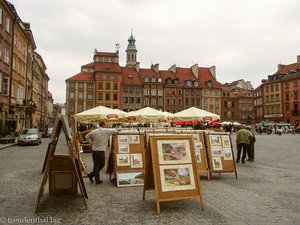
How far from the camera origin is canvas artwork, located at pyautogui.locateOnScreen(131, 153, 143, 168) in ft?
29.7

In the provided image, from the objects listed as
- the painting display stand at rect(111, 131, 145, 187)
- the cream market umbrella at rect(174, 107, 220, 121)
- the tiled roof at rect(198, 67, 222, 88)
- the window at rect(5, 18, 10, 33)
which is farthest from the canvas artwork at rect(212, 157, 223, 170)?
the tiled roof at rect(198, 67, 222, 88)

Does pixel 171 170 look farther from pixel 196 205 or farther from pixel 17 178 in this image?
pixel 17 178

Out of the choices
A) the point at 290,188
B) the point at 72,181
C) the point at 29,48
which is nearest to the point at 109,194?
the point at 72,181

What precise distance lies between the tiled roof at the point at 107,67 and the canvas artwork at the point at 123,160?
207ft

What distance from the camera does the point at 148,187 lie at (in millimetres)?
6785

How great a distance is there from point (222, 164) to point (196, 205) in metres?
3.61

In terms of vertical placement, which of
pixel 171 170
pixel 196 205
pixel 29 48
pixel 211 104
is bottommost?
pixel 196 205

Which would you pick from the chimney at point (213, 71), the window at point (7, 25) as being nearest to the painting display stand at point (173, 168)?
the window at point (7, 25)

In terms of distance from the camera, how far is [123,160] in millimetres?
9000

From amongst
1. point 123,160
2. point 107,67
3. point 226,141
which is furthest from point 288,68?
point 123,160

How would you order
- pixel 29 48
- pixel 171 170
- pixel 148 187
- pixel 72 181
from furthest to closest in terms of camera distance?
pixel 29 48 < pixel 72 181 < pixel 148 187 < pixel 171 170

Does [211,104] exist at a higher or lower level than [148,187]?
higher

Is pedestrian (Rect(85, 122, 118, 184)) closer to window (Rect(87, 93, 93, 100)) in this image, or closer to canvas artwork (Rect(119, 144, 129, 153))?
canvas artwork (Rect(119, 144, 129, 153))

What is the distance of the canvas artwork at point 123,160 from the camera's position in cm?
893
